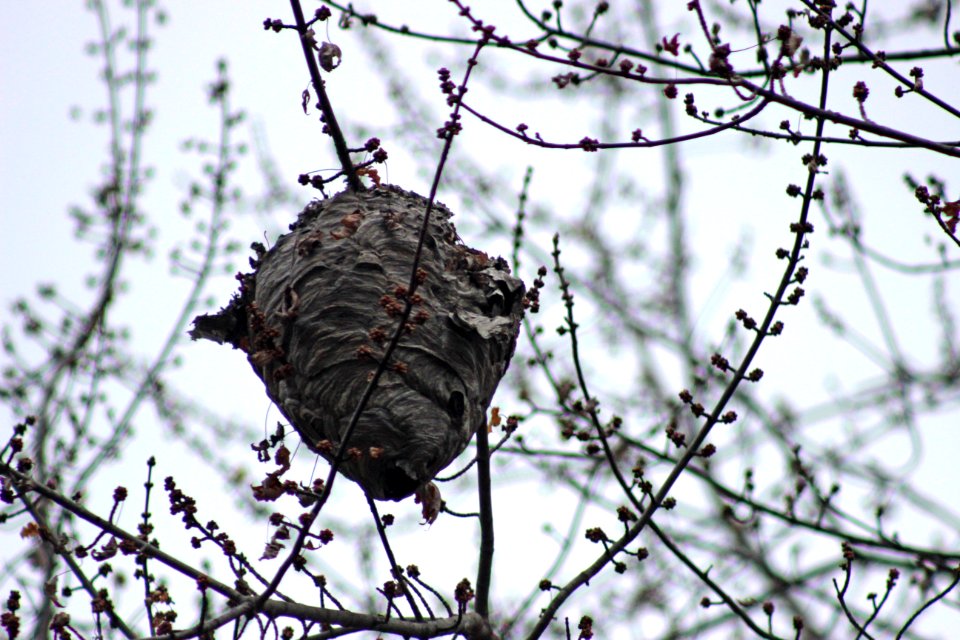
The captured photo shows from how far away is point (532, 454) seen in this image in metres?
5.49

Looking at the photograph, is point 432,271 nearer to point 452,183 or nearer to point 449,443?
point 449,443

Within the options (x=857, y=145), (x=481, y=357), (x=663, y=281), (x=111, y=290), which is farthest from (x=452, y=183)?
(x=857, y=145)

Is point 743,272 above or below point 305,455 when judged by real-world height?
above

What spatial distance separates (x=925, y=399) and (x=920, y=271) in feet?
8.70

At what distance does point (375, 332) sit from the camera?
3.30 metres

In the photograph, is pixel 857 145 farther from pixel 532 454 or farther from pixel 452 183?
pixel 452 183

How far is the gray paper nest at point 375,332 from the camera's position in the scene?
3.62 meters

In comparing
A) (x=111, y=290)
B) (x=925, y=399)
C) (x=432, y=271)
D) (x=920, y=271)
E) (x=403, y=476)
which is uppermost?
(x=925, y=399)

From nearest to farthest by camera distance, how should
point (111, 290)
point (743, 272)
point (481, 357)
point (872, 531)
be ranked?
point (481, 357) → point (872, 531) → point (111, 290) → point (743, 272)

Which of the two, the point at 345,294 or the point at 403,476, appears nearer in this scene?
the point at 403,476

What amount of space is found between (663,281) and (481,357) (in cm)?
667

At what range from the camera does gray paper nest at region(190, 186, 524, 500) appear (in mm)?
3615

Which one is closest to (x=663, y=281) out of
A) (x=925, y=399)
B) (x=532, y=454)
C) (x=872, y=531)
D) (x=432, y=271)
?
(x=925, y=399)

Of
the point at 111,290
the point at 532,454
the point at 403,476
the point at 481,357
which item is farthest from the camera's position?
the point at 111,290
